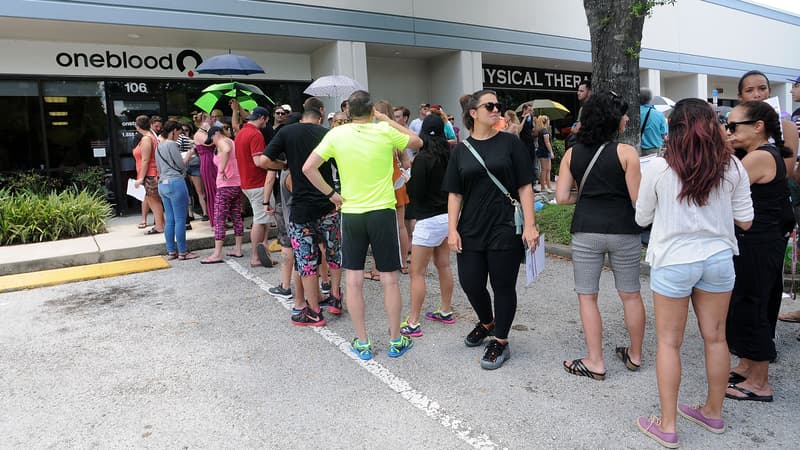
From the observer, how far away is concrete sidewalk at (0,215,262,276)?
24.1 feet

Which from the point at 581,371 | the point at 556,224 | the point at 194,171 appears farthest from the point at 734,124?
the point at 194,171

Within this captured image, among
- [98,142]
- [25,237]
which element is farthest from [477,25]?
[25,237]

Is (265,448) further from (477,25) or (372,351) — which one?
(477,25)

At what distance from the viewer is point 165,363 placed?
13.8ft

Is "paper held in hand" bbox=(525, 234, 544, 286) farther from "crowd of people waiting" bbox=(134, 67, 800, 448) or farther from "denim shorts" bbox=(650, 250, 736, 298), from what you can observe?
"denim shorts" bbox=(650, 250, 736, 298)

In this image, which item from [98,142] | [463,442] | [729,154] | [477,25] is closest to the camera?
[729,154]

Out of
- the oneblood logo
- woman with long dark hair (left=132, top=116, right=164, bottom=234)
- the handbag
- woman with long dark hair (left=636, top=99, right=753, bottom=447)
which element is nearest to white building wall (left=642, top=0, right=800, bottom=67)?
the oneblood logo

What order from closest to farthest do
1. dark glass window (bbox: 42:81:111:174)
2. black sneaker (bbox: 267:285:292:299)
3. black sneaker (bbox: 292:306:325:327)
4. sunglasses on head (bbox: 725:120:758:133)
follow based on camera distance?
sunglasses on head (bbox: 725:120:758:133), black sneaker (bbox: 292:306:325:327), black sneaker (bbox: 267:285:292:299), dark glass window (bbox: 42:81:111:174)

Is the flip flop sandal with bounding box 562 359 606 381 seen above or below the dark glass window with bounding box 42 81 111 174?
below

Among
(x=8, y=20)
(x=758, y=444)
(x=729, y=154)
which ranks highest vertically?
(x=8, y=20)

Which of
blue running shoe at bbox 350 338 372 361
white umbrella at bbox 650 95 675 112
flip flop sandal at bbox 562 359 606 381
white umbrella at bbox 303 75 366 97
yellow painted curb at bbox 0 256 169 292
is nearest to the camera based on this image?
flip flop sandal at bbox 562 359 606 381

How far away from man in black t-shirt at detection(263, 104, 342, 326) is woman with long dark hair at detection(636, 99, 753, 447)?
8.91 feet

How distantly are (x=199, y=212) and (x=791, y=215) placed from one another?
10438 mm

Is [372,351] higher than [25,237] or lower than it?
lower
